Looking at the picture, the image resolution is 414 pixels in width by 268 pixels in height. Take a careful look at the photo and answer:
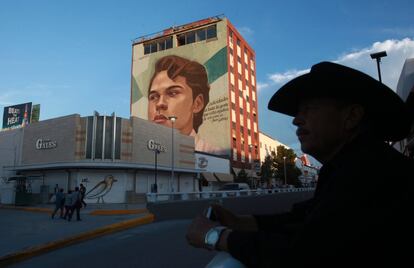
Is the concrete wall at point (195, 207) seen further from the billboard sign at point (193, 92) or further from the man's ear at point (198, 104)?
the man's ear at point (198, 104)

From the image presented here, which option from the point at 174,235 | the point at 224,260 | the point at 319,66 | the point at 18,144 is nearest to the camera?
the point at 224,260

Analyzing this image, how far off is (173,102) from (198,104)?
15.6 ft

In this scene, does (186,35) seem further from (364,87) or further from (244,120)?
(364,87)

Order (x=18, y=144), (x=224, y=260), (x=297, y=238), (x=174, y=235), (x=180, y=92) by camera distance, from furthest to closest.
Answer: (x=180, y=92) → (x=18, y=144) → (x=174, y=235) → (x=224, y=260) → (x=297, y=238)

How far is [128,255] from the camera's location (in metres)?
8.66

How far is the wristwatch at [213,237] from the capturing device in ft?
4.68

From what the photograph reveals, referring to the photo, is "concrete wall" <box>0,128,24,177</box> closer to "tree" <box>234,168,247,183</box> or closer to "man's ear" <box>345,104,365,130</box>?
"tree" <box>234,168,247,183</box>

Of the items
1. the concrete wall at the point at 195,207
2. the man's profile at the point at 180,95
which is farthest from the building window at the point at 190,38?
the concrete wall at the point at 195,207

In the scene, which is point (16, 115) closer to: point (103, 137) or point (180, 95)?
point (180, 95)

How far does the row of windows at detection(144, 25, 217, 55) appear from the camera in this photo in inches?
2667

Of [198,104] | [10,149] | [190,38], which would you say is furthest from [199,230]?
[190,38]

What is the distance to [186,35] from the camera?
70.6 meters

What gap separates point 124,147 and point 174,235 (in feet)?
83.6

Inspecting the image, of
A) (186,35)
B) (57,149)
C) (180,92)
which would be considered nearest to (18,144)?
(57,149)
